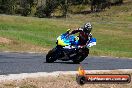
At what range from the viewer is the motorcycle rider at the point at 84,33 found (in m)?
20.0

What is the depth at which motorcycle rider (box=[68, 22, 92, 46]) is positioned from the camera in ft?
65.7

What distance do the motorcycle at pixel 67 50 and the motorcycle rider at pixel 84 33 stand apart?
172 mm

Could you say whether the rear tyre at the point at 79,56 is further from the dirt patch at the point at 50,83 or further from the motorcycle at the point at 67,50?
the dirt patch at the point at 50,83

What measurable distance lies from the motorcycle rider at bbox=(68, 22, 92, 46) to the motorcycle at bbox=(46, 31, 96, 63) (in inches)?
6.8

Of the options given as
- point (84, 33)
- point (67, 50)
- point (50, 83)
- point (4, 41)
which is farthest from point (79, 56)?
point (4, 41)

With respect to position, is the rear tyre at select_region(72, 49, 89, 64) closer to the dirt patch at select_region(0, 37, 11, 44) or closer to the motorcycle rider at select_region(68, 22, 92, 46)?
the motorcycle rider at select_region(68, 22, 92, 46)

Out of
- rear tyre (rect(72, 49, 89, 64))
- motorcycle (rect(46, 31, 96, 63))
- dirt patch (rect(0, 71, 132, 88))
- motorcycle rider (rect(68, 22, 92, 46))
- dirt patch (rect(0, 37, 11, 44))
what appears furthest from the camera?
dirt patch (rect(0, 37, 11, 44))

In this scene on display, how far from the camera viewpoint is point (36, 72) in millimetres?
15703

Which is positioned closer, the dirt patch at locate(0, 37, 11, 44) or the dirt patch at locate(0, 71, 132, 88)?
the dirt patch at locate(0, 71, 132, 88)

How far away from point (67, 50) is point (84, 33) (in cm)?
121

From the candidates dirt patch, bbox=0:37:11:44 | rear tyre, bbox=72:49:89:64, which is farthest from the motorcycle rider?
dirt patch, bbox=0:37:11:44

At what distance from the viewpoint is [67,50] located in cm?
2041

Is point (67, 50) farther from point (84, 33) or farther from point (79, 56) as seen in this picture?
point (84, 33)

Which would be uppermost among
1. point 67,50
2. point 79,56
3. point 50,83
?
point 50,83
